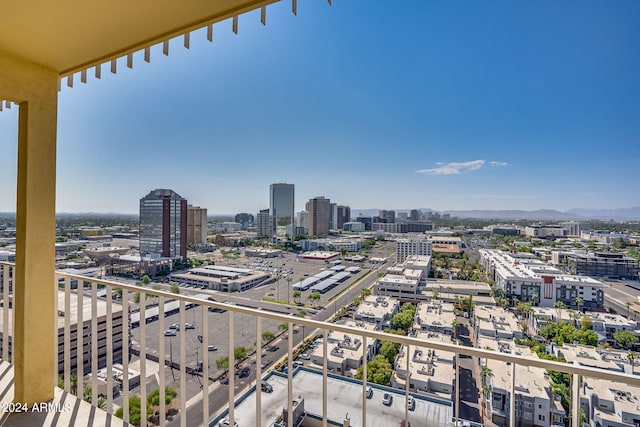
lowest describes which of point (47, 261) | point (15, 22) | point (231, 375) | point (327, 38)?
point (231, 375)

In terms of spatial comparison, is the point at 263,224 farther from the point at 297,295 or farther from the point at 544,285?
the point at 544,285

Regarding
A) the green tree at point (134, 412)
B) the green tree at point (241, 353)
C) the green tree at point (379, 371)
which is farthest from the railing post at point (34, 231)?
the green tree at point (379, 371)

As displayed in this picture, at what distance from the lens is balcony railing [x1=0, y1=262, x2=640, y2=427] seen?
102 centimetres

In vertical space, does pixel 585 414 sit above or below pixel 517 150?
below

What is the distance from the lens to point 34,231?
168 cm

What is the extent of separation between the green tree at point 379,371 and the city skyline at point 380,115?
1700 millimetres

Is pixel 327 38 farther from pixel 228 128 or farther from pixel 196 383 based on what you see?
pixel 228 128

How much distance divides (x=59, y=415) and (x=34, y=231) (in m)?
1.06

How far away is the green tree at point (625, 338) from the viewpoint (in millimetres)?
4230

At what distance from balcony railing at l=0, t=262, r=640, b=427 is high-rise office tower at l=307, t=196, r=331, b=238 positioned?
42.3 ft

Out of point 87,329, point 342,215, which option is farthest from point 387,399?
point 342,215

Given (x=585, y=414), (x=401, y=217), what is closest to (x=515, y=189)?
(x=401, y=217)

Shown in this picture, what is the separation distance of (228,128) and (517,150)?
49.8 feet

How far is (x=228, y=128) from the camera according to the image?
48.7 feet
